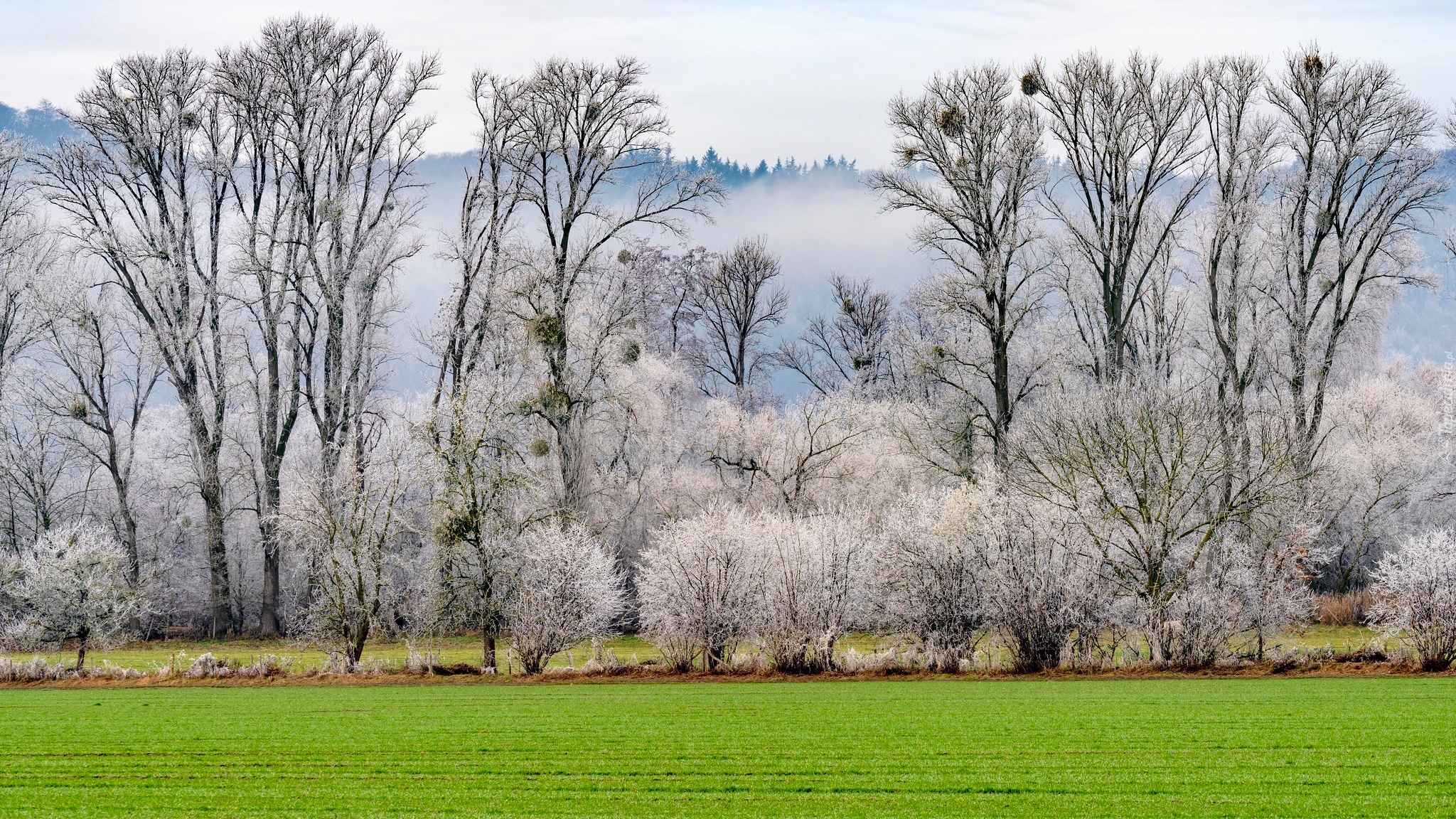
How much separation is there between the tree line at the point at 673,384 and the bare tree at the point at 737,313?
671 cm

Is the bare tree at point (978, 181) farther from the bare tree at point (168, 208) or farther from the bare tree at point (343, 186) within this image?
the bare tree at point (168, 208)

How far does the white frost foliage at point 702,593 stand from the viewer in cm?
2594

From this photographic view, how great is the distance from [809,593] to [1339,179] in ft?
66.5

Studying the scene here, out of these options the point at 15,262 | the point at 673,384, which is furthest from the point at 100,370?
the point at 673,384

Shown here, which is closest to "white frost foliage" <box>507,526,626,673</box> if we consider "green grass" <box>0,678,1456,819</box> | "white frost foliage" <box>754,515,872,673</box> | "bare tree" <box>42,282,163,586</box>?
"white frost foliage" <box>754,515,872,673</box>

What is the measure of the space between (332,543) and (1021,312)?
65.0ft

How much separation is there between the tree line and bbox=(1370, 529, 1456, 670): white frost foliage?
2297 mm

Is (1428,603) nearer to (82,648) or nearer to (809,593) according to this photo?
(809,593)

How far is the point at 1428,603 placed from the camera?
2314 centimetres

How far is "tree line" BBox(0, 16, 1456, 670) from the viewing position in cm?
2620

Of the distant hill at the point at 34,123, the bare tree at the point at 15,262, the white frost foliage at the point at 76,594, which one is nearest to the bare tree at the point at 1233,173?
the white frost foliage at the point at 76,594

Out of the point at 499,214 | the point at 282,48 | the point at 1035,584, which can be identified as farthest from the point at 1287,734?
the point at 282,48

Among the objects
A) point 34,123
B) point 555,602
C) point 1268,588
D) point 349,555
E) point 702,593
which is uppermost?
point 34,123

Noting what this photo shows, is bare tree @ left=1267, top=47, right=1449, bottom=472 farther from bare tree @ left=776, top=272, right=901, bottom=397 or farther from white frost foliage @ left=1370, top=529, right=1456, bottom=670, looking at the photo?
bare tree @ left=776, top=272, right=901, bottom=397
